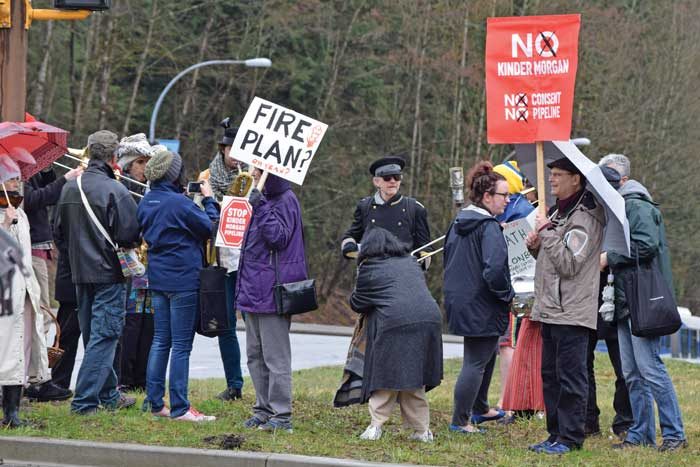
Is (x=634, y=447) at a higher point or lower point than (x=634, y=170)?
lower

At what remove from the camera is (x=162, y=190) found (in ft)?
30.2

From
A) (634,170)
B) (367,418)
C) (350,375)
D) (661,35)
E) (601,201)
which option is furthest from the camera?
(661,35)

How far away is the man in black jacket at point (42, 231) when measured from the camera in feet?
33.0

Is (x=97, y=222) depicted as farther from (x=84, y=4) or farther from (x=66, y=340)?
(x=84, y=4)

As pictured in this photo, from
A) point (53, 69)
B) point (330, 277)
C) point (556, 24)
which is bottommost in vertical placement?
point (330, 277)

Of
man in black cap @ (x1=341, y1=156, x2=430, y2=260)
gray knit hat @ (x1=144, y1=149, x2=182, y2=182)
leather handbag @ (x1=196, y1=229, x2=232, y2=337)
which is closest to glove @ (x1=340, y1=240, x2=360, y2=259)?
man in black cap @ (x1=341, y1=156, x2=430, y2=260)

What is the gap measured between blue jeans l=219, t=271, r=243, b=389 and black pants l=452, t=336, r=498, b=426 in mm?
1890

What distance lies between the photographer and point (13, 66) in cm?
972

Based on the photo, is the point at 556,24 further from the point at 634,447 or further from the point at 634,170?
the point at 634,170

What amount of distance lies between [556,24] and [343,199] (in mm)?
27651

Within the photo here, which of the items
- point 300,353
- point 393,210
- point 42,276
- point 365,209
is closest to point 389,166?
point 393,210

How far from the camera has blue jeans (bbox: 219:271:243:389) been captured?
997cm

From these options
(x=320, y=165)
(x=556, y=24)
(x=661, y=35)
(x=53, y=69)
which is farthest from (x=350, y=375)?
(x=661, y=35)

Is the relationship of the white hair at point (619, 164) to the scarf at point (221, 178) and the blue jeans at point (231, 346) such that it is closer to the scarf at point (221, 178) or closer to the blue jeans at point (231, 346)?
the blue jeans at point (231, 346)
